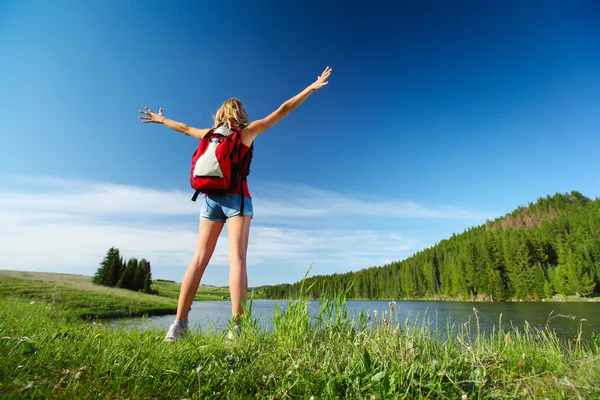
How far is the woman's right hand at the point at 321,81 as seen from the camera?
151 inches

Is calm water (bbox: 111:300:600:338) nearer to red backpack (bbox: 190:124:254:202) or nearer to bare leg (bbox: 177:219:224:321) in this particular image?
bare leg (bbox: 177:219:224:321)

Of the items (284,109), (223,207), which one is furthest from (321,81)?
(223,207)

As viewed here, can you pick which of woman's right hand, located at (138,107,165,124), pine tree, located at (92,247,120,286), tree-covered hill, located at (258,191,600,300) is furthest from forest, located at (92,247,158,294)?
woman's right hand, located at (138,107,165,124)

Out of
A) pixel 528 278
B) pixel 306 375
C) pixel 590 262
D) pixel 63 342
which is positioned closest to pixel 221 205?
pixel 63 342

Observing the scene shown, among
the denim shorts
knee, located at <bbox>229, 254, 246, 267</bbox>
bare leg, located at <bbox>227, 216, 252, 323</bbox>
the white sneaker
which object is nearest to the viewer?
the white sneaker

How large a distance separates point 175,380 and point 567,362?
3.14 m

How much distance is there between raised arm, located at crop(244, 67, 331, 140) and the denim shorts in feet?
2.95

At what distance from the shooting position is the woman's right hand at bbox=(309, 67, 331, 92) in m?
3.85

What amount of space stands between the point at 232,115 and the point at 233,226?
5.06ft

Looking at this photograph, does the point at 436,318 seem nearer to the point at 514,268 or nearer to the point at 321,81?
the point at 321,81

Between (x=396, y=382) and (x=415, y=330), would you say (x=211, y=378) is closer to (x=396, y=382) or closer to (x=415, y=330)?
(x=396, y=382)

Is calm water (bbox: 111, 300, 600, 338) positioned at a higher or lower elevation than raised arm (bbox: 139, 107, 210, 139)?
lower

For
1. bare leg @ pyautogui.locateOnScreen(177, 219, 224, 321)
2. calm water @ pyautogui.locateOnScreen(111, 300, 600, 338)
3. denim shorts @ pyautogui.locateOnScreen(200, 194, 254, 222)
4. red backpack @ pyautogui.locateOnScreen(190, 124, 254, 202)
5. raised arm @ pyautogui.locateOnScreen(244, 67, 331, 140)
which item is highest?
raised arm @ pyautogui.locateOnScreen(244, 67, 331, 140)

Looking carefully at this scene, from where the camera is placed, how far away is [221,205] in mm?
3811
